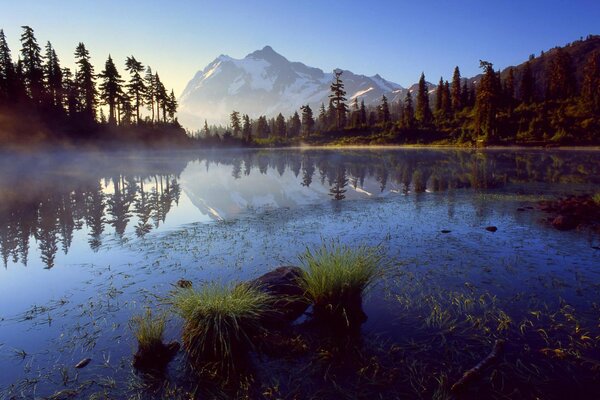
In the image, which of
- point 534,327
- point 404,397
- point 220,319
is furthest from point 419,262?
point 220,319

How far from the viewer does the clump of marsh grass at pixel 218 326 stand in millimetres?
5824

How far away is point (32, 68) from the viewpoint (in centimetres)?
6338

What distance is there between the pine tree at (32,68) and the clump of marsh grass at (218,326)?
233 feet

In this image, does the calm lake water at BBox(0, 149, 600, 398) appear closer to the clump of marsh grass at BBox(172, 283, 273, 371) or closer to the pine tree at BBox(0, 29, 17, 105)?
the clump of marsh grass at BBox(172, 283, 273, 371)

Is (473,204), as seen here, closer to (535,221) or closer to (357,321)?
(535,221)

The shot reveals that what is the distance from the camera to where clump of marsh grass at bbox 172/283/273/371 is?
5.82m

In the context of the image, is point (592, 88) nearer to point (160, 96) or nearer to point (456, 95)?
point (456, 95)

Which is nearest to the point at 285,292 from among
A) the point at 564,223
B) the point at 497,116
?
the point at 564,223

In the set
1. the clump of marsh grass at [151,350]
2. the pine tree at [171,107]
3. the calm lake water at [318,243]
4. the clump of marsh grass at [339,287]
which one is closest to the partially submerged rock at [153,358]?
the clump of marsh grass at [151,350]

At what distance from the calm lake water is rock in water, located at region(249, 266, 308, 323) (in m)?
1.52

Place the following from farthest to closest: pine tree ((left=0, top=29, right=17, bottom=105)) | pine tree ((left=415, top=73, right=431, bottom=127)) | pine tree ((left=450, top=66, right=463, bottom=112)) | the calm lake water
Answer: pine tree ((left=450, top=66, right=463, bottom=112)), pine tree ((left=415, top=73, right=431, bottom=127)), pine tree ((left=0, top=29, right=17, bottom=105)), the calm lake water

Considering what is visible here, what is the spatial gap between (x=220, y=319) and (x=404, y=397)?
A: 313 centimetres

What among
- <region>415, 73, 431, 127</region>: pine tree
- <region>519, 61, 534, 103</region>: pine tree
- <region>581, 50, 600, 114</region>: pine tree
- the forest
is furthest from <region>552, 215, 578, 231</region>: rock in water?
<region>519, 61, 534, 103</region>: pine tree

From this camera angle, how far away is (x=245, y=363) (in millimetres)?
5840
